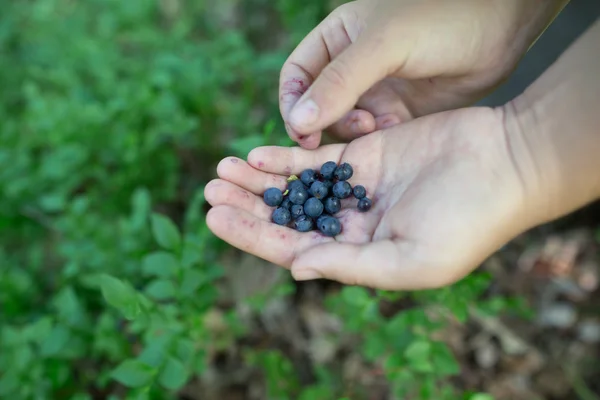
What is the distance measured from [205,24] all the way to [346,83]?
305cm

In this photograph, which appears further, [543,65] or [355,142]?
[543,65]

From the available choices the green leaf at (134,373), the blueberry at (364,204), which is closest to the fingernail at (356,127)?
the blueberry at (364,204)

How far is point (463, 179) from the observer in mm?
1915

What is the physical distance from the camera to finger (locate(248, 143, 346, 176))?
7.09 feet

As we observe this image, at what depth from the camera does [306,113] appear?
1880 mm

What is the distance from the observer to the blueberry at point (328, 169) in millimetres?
2197

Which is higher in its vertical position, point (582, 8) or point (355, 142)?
point (582, 8)

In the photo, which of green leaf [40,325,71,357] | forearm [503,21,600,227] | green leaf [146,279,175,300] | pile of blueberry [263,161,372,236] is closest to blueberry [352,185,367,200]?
pile of blueberry [263,161,372,236]

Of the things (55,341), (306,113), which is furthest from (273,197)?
(55,341)

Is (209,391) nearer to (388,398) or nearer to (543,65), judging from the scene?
(388,398)

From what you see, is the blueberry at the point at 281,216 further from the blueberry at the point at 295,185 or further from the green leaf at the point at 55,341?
the green leaf at the point at 55,341

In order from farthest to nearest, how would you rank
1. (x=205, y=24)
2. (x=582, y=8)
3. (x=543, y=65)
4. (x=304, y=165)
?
(x=205, y=24) < (x=543, y=65) < (x=582, y=8) < (x=304, y=165)

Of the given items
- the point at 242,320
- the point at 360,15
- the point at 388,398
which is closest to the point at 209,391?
the point at 242,320

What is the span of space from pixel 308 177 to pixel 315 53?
559mm
